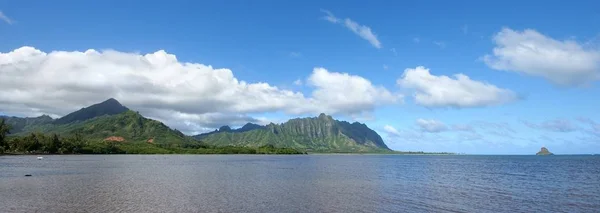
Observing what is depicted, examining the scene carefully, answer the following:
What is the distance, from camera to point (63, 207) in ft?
167

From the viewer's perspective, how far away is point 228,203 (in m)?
57.1

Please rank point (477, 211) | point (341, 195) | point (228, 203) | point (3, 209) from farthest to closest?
point (341, 195) < point (228, 203) < point (477, 211) < point (3, 209)

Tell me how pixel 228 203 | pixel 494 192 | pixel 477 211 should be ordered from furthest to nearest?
1. pixel 494 192
2. pixel 228 203
3. pixel 477 211

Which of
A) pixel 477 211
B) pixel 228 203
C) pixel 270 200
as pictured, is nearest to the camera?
pixel 477 211

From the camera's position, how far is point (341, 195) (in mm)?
67625

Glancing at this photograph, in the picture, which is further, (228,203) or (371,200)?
(371,200)

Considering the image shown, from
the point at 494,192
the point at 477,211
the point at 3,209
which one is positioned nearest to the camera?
the point at 3,209

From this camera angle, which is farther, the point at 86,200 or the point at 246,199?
the point at 246,199

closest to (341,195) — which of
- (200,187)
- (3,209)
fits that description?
(200,187)

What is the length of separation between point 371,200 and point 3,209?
46.0m

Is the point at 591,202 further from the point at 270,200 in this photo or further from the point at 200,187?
the point at 200,187

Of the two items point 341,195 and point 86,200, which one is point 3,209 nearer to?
point 86,200

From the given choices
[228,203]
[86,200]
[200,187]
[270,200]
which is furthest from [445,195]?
[86,200]

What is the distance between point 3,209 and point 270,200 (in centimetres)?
3202
